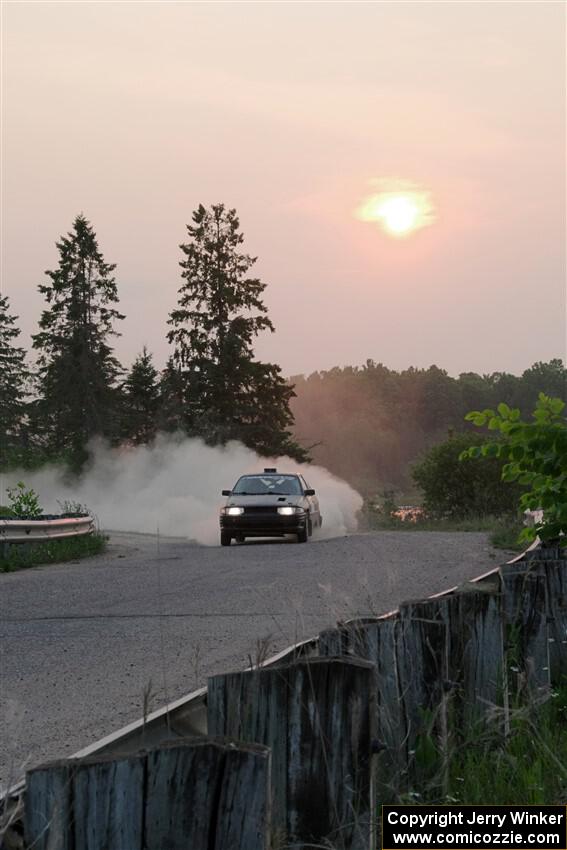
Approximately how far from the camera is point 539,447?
7605mm

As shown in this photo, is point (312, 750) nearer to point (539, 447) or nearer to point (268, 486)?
point (539, 447)

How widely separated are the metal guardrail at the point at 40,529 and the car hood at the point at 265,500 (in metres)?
4.13

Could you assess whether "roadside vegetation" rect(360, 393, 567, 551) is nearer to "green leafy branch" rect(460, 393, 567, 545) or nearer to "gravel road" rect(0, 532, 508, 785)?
"green leafy branch" rect(460, 393, 567, 545)

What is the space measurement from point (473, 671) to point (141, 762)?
3.10 metres

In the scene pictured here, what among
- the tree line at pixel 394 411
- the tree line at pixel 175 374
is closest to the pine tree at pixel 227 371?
the tree line at pixel 175 374

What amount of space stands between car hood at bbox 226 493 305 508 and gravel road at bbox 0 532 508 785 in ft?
9.30

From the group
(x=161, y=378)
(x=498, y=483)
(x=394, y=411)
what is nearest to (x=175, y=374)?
(x=161, y=378)

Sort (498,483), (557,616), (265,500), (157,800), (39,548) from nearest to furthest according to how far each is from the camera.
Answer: (157,800) → (557,616) → (39,548) → (265,500) → (498,483)

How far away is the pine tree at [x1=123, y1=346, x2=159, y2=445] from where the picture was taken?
6856cm

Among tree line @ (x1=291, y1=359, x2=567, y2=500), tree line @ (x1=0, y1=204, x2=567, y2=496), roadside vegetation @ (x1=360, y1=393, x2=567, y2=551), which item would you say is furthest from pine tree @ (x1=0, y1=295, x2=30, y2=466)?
tree line @ (x1=291, y1=359, x2=567, y2=500)

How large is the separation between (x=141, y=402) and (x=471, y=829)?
66868 millimetres

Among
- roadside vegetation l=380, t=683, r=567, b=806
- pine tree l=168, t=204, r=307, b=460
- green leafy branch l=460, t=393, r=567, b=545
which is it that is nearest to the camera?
roadside vegetation l=380, t=683, r=567, b=806

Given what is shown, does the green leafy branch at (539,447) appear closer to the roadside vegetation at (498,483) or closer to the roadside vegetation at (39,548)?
the roadside vegetation at (498,483)

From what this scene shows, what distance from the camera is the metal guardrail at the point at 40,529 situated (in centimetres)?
2069
